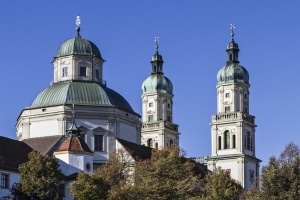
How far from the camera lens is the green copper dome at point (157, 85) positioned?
178 m

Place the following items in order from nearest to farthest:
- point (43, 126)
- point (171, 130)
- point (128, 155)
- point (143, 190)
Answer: point (143, 190), point (128, 155), point (43, 126), point (171, 130)

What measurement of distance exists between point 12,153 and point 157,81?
73055 millimetres

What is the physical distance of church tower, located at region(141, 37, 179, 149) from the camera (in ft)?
568

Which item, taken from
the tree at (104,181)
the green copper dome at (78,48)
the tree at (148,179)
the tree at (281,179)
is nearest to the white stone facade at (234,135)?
the green copper dome at (78,48)

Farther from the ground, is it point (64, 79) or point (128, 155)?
point (64, 79)

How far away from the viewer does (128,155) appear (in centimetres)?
11562

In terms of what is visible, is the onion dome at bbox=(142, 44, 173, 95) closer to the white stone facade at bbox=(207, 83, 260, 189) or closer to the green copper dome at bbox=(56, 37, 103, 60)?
the white stone facade at bbox=(207, 83, 260, 189)

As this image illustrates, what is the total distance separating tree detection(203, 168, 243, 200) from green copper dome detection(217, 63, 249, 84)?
7313 centimetres

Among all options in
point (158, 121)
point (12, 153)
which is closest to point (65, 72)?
point (12, 153)

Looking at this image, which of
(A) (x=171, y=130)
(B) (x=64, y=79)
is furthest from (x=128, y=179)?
(A) (x=171, y=130)

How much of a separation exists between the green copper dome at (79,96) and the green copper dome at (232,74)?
1581 inches

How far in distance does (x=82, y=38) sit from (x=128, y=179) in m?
38.0

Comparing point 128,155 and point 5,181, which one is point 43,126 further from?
point 5,181

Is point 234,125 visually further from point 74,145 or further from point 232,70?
point 74,145
